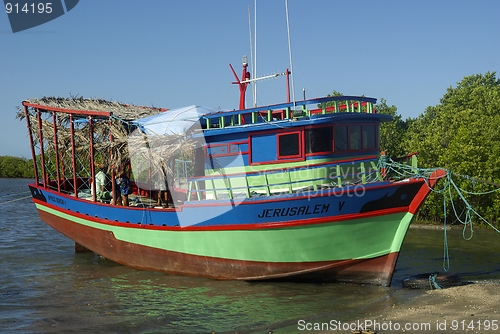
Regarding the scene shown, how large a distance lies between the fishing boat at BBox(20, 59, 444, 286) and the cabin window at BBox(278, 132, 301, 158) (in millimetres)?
28

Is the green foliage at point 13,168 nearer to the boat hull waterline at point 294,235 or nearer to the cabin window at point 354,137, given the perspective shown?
the boat hull waterline at point 294,235

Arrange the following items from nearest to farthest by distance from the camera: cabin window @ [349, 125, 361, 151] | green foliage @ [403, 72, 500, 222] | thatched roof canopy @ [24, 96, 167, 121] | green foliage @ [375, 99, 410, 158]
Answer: cabin window @ [349, 125, 361, 151] < thatched roof canopy @ [24, 96, 167, 121] < green foliage @ [403, 72, 500, 222] < green foliage @ [375, 99, 410, 158]

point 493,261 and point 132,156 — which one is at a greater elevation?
point 132,156

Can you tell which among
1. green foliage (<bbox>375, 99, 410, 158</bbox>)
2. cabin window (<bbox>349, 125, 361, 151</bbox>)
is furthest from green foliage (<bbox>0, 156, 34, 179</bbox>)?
cabin window (<bbox>349, 125, 361, 151</bbox>)

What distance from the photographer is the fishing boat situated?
13.1 m

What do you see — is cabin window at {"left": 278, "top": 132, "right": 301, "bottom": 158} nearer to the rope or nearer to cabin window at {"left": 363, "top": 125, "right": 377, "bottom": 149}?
cabin window at {"left": 363, "top": 125, "right": 377, "bottom": 149}

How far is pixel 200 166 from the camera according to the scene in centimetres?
1600

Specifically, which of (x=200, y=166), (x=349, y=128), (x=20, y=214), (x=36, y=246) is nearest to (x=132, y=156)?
(x=200, y=166)

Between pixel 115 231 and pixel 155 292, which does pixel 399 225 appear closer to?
pixel 155 292

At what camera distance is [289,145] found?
46.7 feet

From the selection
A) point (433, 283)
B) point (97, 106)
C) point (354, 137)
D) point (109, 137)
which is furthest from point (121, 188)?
point (433, 283)

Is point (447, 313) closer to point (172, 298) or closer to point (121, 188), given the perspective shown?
point (172, 298)

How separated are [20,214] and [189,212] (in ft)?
92.4

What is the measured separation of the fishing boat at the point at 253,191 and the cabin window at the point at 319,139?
0.09 ft
